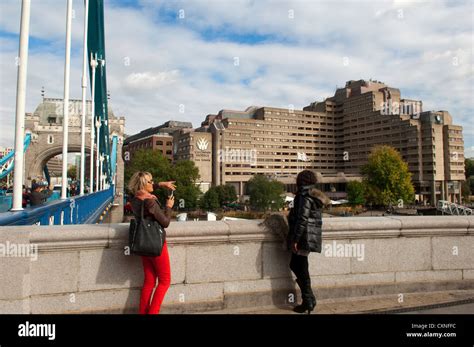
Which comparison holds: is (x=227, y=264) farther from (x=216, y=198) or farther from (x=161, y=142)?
(x=161, y=142)

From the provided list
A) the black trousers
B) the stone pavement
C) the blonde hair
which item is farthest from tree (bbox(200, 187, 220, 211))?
the blonde hair

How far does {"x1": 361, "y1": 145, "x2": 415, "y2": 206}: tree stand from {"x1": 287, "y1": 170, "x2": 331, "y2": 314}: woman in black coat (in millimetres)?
66867

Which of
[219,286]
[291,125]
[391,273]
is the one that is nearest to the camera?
[219,286]

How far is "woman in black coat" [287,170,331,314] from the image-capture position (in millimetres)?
3775

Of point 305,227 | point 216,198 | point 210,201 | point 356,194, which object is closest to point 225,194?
point 216,198

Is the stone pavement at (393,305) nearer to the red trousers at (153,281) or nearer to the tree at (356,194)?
the red trousers at (153,281)

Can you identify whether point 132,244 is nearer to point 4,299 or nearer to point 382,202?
point 4,299

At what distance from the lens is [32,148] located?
6769 centimetres

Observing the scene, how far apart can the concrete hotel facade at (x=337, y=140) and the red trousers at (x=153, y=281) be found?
317 ft

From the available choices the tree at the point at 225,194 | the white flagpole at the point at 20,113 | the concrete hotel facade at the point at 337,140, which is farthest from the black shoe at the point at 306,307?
the concrete hotel facade at the point at 337,140

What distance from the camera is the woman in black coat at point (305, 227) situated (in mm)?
3775
